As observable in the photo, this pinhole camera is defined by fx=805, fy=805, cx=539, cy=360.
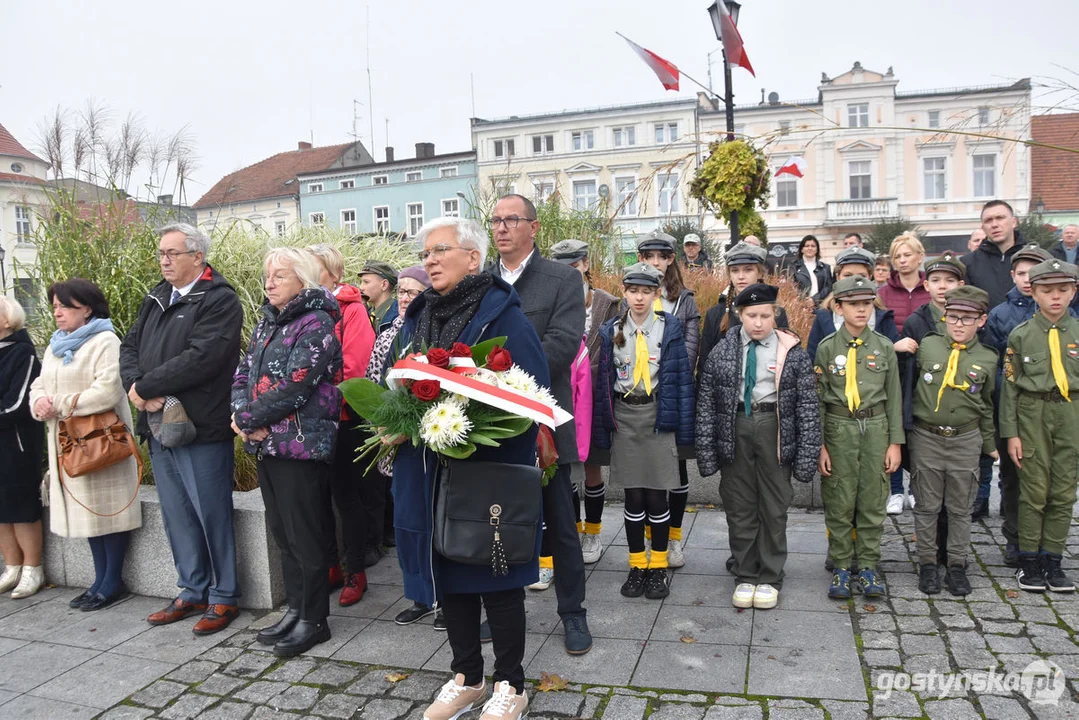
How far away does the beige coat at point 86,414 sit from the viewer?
4895mm

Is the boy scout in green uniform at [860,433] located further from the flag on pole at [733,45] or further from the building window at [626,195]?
the flag on pole at [733,45]

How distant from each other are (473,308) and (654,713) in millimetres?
1884

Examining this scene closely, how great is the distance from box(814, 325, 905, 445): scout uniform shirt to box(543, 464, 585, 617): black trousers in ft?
5.51

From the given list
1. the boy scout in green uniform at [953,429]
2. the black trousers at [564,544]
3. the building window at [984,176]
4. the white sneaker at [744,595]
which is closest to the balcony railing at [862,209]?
the building window at [984,176]

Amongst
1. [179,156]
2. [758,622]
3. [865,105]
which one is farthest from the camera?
[865,105]

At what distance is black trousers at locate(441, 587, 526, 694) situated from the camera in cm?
336

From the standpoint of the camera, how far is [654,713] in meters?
3.42

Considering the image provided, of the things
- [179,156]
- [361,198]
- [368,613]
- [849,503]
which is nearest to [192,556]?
[368,613]

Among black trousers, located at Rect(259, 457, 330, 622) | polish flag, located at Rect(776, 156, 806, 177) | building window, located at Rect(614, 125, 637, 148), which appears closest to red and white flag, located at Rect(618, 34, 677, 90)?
polish flag, located at Rect(776, 156, 806, 177)

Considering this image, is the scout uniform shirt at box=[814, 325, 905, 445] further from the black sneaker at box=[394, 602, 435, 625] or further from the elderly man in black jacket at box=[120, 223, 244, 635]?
the elderly man in black jacket at box=[120, 223, 244, 635]

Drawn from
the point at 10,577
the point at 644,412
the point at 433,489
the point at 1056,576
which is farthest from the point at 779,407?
the point at 10,577

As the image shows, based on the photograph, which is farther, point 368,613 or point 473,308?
point 368,613

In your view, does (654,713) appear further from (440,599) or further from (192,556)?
(192,556)

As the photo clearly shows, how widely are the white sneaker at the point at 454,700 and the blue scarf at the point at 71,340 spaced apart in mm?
3149
